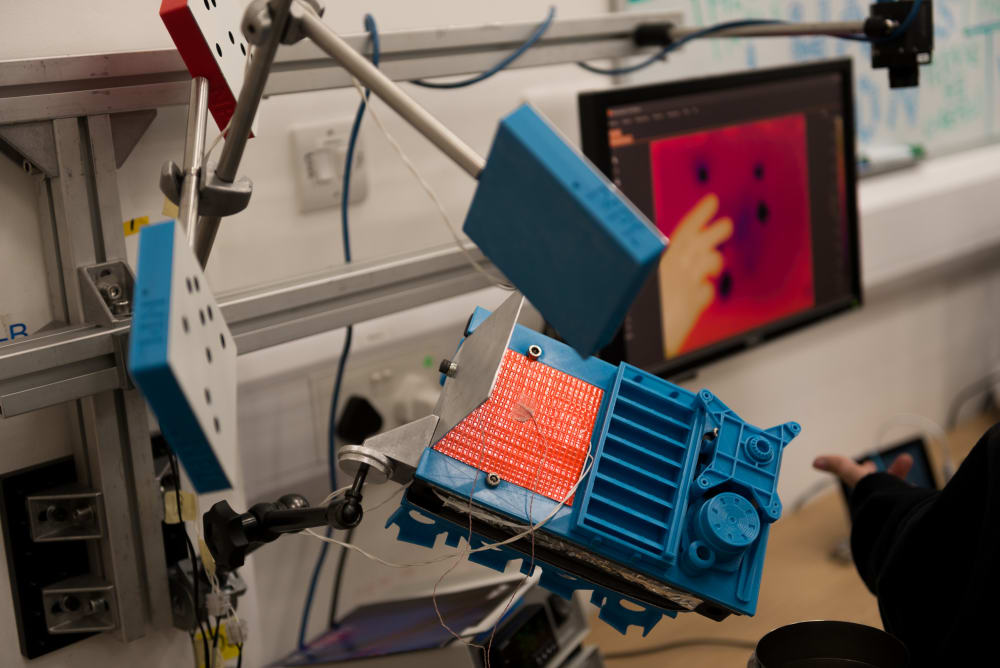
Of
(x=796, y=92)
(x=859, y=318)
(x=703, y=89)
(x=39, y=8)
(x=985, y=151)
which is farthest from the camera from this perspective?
(x=985, y=151)

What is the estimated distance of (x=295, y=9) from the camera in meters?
0.54

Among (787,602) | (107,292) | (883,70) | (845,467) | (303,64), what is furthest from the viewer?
(883,70)

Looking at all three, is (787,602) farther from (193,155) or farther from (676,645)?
(193,155)

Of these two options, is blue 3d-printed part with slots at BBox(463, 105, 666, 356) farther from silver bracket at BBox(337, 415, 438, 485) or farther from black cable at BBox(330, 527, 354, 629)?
black cable at BBox(330, 527, 354, 629)

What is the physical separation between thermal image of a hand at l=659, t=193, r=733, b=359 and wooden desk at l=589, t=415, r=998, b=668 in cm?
41

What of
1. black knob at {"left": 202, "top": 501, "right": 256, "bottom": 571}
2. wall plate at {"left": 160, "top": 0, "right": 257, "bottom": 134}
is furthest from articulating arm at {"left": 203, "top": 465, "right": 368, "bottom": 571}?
wall plate at {"left": 160, "top": 0, "right": 257, "bottom": 134}

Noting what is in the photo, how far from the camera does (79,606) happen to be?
35.0 inches

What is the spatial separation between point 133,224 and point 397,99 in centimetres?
48

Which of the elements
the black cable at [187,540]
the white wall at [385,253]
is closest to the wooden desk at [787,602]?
the white wall at [385,253]

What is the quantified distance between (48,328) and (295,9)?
467mm

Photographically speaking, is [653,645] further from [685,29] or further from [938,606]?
[685,29]

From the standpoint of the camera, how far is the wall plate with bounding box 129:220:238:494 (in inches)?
16.9

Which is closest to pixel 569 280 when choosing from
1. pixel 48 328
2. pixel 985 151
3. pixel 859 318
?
pixel 48 328

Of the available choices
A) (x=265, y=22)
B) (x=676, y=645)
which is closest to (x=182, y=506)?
(x=265, y=22)
